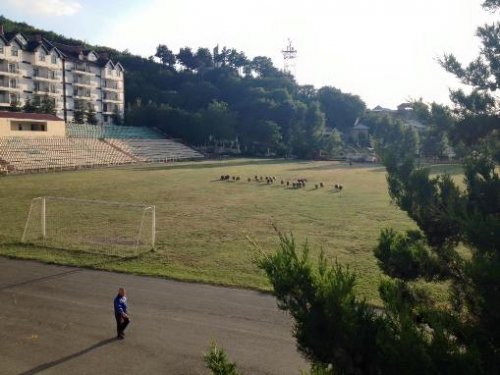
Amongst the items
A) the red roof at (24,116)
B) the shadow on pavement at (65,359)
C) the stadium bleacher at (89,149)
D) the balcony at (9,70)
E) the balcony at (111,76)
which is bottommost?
the shadow on pavement at (65,359)

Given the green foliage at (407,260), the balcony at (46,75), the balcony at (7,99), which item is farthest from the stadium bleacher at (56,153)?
the green foliage at (407,260)

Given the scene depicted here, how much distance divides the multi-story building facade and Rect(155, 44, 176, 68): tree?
33719mm

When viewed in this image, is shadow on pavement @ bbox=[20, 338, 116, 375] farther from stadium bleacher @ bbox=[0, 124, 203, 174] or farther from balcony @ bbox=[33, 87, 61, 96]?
balcony @ bbox=[33, 87, 61, 96]

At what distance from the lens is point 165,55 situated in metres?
125

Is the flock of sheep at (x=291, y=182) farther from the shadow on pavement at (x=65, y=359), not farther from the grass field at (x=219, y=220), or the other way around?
the shadow on pavement at (x=65, y=359)

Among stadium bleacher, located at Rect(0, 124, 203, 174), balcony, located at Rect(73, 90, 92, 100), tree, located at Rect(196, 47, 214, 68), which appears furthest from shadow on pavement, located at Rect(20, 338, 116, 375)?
tree, located at Rect(196, 47, 214, 68)

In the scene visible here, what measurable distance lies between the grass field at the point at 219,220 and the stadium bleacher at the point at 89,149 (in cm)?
710

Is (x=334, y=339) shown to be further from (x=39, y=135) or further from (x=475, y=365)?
(x=39, y=135)

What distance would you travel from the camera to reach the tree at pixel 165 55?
124938 millimetres

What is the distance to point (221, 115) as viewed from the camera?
8725cm

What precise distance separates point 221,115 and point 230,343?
7923 cm

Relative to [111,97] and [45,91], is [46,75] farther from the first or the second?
[111,97]

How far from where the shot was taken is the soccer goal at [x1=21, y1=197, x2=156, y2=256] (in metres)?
18.5

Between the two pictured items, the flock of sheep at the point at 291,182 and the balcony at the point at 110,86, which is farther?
the balcony at the point at 110,86
